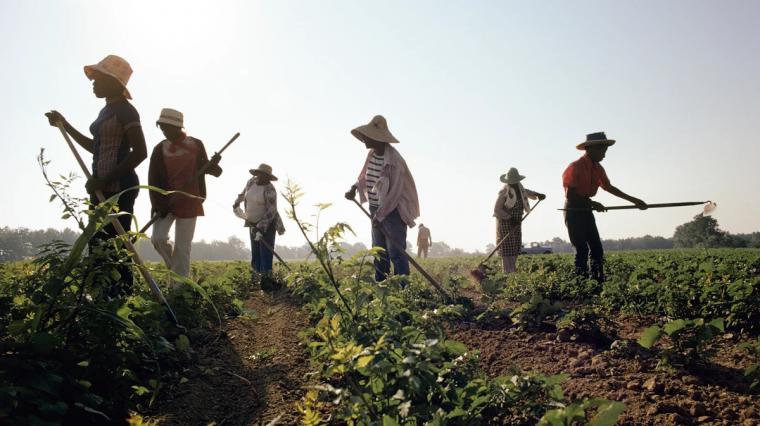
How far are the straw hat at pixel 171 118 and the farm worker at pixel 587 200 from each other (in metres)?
5.12

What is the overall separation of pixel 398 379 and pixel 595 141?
5797 mm

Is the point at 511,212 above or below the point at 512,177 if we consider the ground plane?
below

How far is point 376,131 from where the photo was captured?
567cm

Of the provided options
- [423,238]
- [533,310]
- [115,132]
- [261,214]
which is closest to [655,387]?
[533,310]

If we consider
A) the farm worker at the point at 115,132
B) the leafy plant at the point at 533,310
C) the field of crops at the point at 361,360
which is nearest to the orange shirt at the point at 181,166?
the farm worker at the point at 115,132

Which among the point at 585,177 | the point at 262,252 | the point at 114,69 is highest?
the point at 114,69

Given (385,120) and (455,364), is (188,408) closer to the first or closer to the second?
(455,364)

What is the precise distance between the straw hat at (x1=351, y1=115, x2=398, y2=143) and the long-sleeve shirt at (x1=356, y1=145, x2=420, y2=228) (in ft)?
0.45

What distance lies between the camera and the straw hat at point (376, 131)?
18.3 ft

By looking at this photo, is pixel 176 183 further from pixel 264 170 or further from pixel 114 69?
pixel 264 170

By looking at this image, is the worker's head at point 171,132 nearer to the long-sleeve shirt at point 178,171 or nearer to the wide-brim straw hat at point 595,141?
the long-sleeve shirt at point 178,171

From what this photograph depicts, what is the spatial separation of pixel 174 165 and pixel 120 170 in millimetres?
1058

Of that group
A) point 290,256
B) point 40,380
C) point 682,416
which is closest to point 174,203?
point 40,380

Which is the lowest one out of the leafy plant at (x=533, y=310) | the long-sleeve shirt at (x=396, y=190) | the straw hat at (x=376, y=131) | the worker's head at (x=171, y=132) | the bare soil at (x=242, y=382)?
the bare soil at (x=242, y=382)
